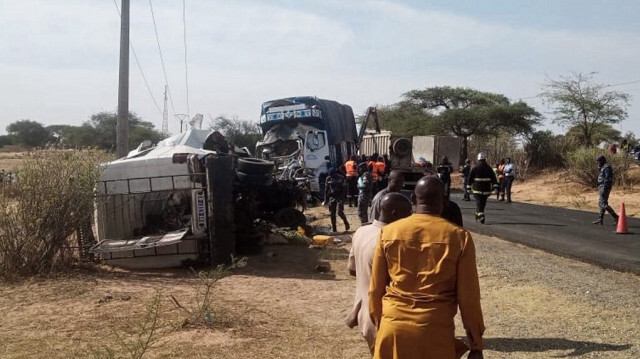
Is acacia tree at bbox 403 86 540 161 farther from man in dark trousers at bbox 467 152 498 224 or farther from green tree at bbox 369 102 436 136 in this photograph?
man in dark trousers at bbox 467 152 498 224

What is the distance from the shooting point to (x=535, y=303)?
7.25 m

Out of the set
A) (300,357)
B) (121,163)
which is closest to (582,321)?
(300,357)

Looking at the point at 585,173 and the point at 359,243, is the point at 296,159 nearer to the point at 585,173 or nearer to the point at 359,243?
the point at 585,173

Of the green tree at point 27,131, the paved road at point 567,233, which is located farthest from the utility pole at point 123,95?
the green tree at point 27,131

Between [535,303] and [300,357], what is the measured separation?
3.12 m

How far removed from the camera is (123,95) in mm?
14195

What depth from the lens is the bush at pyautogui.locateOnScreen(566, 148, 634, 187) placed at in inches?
986

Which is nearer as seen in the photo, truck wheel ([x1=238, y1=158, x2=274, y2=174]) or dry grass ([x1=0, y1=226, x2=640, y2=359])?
dry grass ([x1=0, y1=226, x2=640, y2=359])

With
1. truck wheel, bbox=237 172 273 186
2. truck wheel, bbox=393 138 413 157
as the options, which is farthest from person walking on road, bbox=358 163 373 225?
truck wheel, bbox=393 138 413 157

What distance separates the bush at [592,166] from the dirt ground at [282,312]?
16.6m

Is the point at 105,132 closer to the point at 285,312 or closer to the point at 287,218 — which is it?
the point at 287,218

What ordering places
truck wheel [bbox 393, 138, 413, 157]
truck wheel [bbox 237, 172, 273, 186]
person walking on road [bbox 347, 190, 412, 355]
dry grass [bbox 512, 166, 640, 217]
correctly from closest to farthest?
1. person walking on road [bbox 347, 190, 412, 355]
2. truck wheel [bbox 237, 172, 273, 186]
3. dry grass [bbox 512, 166, 640, 217]
4. truck wheel [bbox 393, 138, 413, 157]

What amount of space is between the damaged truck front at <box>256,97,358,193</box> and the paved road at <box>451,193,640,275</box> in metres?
4.75

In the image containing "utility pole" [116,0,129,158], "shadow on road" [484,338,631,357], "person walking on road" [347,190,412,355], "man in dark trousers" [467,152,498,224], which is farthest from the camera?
"man in dark trousers" [467,152,498,224]
